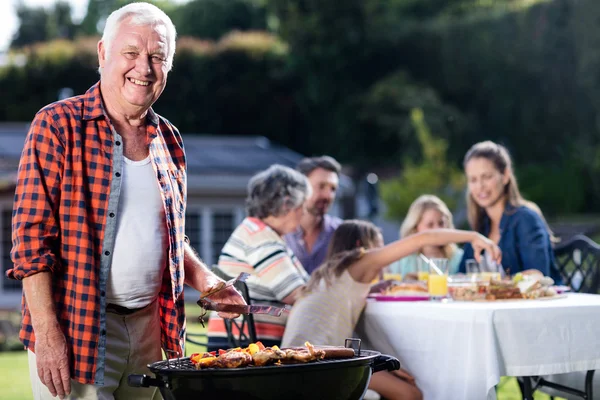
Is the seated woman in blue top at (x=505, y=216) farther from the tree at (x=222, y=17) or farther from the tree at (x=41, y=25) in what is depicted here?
the tree at (x=41, y=25)

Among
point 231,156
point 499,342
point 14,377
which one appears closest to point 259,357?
point 499,342

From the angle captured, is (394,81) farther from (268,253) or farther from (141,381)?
(141,381)

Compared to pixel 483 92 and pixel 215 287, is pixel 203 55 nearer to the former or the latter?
pixel 483 92

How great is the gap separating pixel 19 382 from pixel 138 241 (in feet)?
22.1

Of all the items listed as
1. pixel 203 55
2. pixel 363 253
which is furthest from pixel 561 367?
pixel 203 55

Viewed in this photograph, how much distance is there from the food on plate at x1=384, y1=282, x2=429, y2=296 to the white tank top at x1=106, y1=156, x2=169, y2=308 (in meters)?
→ 2.00

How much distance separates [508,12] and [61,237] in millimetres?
24774

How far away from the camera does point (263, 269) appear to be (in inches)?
186

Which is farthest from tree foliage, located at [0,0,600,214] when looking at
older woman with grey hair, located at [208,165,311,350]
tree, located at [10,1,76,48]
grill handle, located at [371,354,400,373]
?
tree, located at [10,1,76,48]

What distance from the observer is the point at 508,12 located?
2605 cm

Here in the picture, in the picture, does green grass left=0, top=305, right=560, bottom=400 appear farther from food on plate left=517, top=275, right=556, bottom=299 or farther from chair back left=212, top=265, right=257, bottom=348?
chair back left=212, top=265, right=257, bottom=348

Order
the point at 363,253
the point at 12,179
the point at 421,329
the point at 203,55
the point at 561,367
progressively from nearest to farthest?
the point at 561,367 → the point at 421,329 → the point at 363,253 → the point at 12,179 → the point at 203,55

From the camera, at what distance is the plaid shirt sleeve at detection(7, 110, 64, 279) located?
2545 millimetres

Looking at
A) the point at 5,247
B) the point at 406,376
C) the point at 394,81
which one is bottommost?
the point at 406,376
